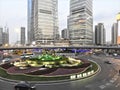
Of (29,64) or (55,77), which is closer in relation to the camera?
(55,77)

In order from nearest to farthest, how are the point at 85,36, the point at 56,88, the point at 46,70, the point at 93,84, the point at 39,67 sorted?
the point at 56,88, the point at 93,84, the point at 46,70, the point at 39,67, the point at 85,36

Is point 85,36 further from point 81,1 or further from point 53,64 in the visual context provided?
point 53,64

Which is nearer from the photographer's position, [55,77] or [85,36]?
[55,77]

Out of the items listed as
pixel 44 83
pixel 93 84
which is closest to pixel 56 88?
pixel 44 83

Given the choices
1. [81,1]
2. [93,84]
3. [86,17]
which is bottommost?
[93,84]

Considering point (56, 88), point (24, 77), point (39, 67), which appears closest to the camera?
point (56, 88)

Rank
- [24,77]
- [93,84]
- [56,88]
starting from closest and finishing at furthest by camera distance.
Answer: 1. [56,88]
2. [93,84]
3. [24,77]

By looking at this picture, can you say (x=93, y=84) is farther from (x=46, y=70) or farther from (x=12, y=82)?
(x=12, y=82)

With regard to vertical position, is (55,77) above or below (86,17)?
below

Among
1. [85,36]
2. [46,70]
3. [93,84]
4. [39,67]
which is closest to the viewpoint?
[93,84]

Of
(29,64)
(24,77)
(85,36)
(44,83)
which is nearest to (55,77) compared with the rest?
(44,83)
